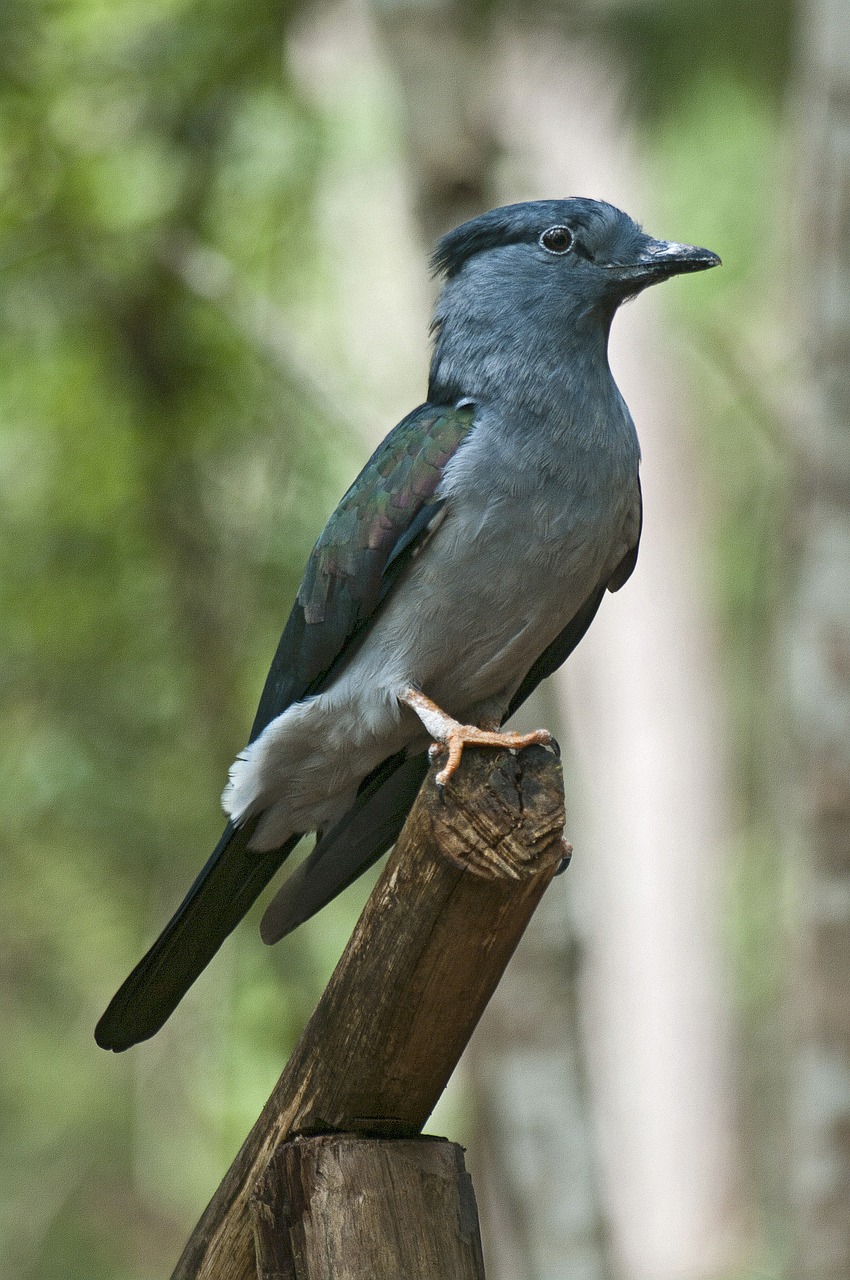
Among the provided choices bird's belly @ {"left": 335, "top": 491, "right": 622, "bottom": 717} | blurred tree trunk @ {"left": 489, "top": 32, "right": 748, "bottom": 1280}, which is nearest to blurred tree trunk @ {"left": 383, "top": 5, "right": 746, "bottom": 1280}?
blurred tree trunk @ {"left": 489, "top": 32, "right": 748, "bottom": 1280}

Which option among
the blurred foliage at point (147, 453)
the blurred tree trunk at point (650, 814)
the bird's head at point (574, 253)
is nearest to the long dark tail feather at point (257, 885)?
the bird's head at point (574, 253)

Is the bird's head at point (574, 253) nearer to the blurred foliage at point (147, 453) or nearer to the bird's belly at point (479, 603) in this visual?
the bird's belly at point (479, 603)

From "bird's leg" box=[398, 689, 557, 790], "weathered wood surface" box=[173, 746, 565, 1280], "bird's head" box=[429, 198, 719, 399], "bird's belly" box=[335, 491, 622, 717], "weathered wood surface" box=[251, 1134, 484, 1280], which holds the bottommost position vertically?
"weathered wood surface" box=[251, 1134, 484, 1280]

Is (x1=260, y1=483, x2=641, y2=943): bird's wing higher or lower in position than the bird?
lower

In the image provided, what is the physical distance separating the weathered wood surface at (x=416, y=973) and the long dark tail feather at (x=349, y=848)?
28.9 inches

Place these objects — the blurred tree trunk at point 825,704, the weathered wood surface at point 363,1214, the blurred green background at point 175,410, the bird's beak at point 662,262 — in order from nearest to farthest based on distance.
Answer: the weathered wood surface at point 363,1214 < the bird's beak at point 662,262 < the blurred tree trunk at point 825,704 < the blurred green background at point 175,410

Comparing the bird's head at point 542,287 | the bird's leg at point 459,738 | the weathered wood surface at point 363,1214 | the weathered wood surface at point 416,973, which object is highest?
the bird's head at point 542,287

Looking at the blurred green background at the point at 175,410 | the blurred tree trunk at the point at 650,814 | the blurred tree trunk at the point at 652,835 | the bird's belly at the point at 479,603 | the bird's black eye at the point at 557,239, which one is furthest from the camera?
the blurred tree trunk at the point at 652,835

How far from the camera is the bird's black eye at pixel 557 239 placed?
11.5 ft

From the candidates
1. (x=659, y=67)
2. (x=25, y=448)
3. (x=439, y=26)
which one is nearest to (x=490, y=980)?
(x=439, y=26)

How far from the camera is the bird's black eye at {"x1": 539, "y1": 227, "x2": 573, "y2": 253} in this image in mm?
3510

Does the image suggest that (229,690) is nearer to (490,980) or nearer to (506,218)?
(506,218)

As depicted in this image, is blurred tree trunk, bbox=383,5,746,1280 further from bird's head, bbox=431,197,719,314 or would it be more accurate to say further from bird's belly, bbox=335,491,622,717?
bird's belly, bbox=335,491,622,717

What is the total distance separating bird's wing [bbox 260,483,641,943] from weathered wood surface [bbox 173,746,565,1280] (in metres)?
0.73
